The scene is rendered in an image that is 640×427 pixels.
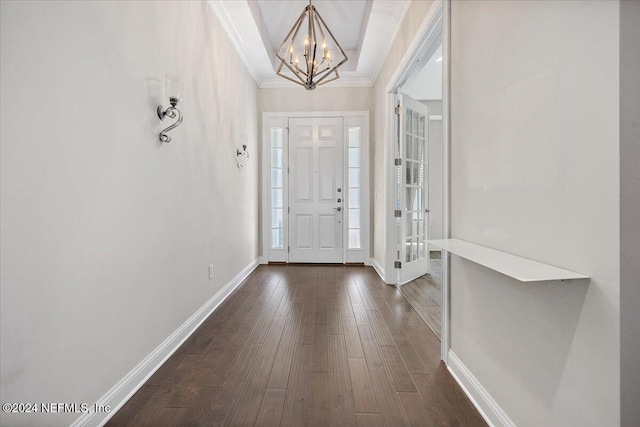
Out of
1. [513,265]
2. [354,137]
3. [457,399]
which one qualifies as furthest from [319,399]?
[354,137]

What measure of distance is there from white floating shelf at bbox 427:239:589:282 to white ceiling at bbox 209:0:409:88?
2454mm

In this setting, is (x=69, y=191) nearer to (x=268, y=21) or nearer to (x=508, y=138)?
→ (x=508, y=138)

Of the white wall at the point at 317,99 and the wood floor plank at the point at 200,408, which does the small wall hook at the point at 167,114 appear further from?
the white wall at the point at 317,99

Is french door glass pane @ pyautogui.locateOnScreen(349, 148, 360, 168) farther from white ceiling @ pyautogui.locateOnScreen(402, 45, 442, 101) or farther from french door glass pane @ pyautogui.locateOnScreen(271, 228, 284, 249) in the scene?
french door glass pane @ pyautogui.locateOnScreen(271, 228, 284, 249)

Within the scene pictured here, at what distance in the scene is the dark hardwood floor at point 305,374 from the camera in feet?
4.76

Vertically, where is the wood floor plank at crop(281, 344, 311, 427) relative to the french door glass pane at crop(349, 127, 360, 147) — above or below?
below

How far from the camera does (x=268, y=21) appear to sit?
378cm

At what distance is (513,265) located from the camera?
111 centimetres

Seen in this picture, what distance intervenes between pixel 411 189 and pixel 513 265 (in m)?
2.81

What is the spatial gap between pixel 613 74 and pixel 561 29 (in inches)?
11.2

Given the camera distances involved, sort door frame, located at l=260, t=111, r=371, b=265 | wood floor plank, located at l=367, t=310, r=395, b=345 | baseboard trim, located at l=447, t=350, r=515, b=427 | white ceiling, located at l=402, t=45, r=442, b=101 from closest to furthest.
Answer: baseboard trim, located at l=447, t=350, r=515, b=427 → wood floor plank, located at l=367, t=310, r=395, b=345 → white ceiling, located at l=402, t=45, r=442, b=101 → door frame, located at l=260, t=111, r=371, b=265

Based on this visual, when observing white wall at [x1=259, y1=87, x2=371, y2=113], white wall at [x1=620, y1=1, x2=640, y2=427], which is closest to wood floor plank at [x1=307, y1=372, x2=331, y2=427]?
white wall at [x1=620, y1=1, x2=640, y2=427]

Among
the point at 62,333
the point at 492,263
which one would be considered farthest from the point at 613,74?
the point at 62,333

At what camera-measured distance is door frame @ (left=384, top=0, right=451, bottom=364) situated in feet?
6.17
